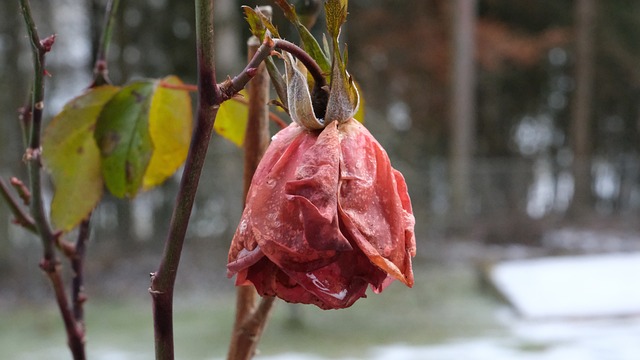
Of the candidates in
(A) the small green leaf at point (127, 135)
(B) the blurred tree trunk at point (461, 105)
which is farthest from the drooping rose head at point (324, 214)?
(B) the blurred tree trunk at point (461, 105)

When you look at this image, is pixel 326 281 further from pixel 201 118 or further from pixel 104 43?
pixel 104 43

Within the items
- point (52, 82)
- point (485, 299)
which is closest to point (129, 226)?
point (52, 82)

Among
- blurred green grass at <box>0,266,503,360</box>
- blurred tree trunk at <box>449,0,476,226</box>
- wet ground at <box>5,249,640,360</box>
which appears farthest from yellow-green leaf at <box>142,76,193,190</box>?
blurred tree trunk at <box>449,0,476,226</box>

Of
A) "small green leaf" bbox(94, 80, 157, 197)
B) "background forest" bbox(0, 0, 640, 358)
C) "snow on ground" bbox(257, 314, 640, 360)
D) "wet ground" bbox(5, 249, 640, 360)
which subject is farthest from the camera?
"background forest" bbox(0, 0, 640, 358)

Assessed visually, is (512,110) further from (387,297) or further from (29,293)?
(29,293)

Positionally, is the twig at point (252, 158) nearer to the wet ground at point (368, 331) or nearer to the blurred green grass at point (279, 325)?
the wet ground at point (368, 331)

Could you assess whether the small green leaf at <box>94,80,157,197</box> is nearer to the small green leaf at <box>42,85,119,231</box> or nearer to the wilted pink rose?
the small green leaf at <box>42,85,119,231</box>
